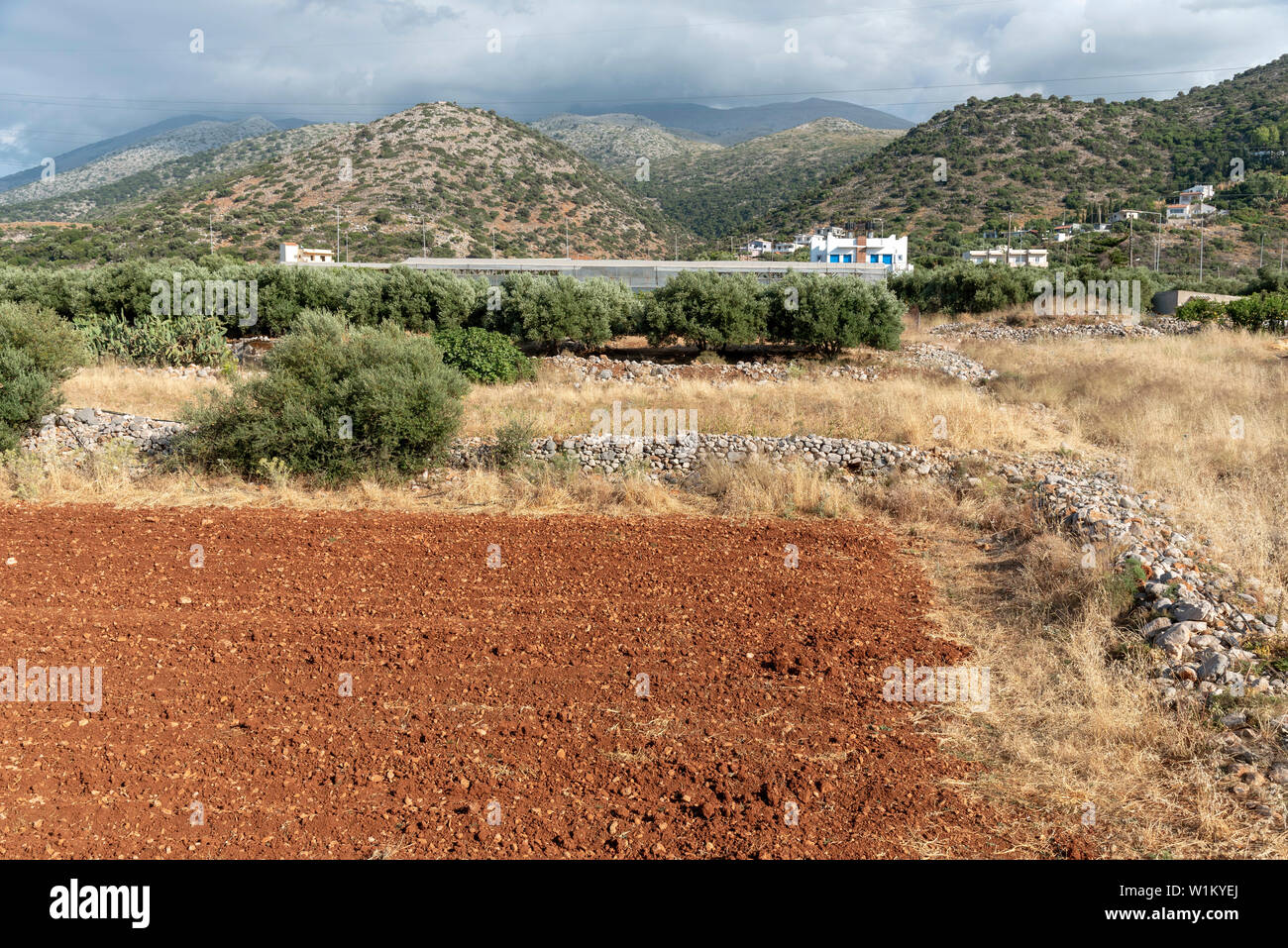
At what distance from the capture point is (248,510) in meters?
9.78

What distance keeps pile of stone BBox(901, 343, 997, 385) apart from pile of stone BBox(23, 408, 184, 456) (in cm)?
1586

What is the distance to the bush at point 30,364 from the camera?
1197 cm

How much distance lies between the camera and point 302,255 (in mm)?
48844

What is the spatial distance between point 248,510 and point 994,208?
6609 centimetres

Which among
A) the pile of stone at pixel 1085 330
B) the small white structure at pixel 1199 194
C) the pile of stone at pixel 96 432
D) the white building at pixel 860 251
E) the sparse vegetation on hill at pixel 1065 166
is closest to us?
the pile of stone at pixel 96 432

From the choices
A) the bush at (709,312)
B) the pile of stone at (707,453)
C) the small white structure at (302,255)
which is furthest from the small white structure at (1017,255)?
the pile of stone at (707,453)

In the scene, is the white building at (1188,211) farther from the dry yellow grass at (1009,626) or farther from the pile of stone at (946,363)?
the dry yellow grass at (1009,626)

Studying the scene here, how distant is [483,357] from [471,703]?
1554 cm

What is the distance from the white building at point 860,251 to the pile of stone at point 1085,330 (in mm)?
22181

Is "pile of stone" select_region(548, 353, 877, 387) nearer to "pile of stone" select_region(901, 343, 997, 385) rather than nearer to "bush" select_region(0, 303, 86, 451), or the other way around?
"pile of stone" select_region(901, 343, 997, 385)

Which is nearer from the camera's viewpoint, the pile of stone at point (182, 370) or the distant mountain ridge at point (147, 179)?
the pile of stone at point (182, 370)

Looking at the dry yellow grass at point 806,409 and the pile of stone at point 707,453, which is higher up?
the dry yellow grass at point 806,409
